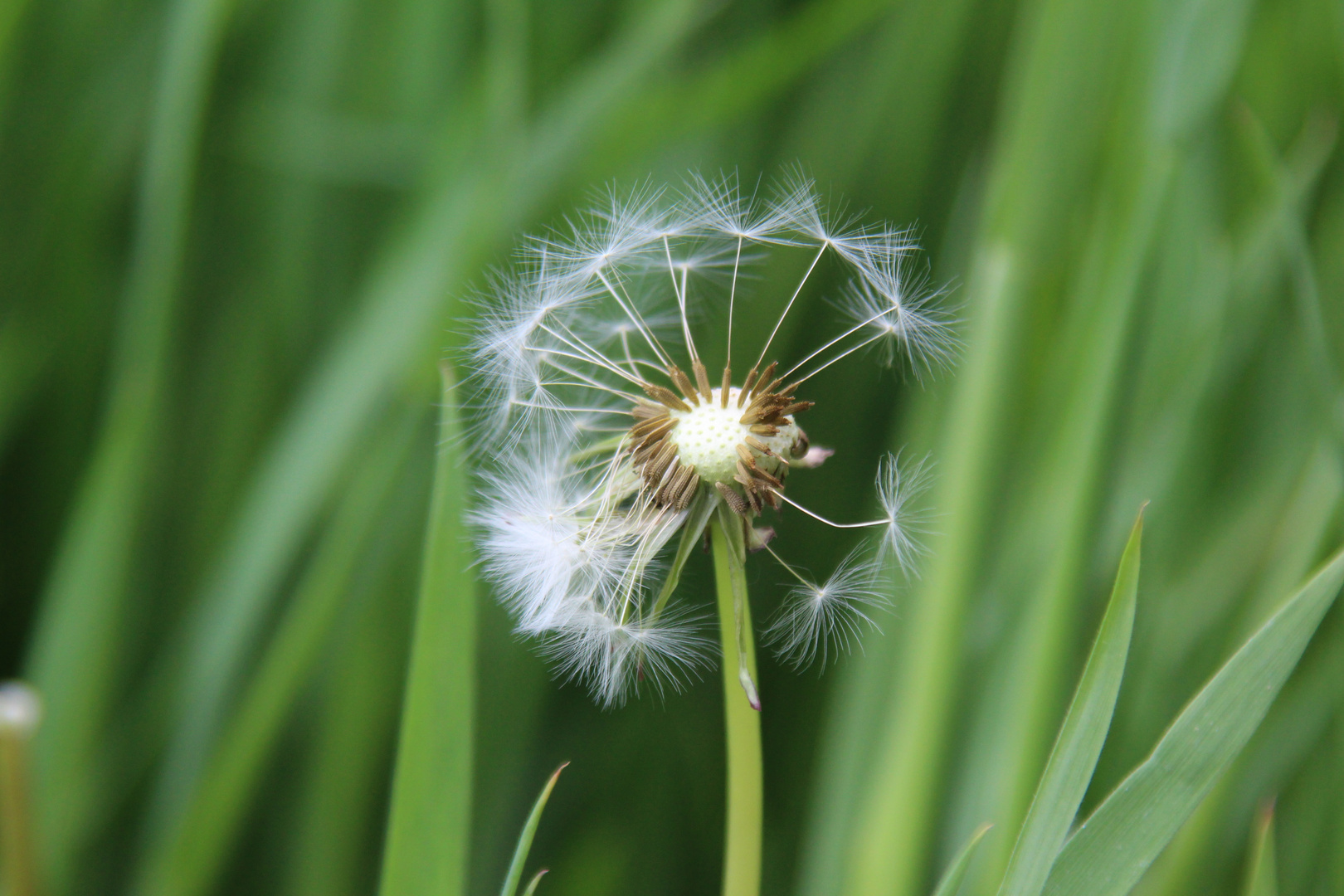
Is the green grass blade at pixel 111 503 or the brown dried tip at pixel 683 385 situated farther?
the green grass blade at pixel 111 503

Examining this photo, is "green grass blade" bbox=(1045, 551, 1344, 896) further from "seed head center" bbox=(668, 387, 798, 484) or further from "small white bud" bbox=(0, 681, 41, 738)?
"small white bud" bbox=(0, 681, 41, 738)

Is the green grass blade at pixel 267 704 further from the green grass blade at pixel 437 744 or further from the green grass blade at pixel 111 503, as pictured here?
the green grass blade at pixel 437 744

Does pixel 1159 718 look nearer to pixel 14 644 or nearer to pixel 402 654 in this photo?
pixel 402 654

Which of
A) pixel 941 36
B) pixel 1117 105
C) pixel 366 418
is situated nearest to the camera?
pixel 1117 105

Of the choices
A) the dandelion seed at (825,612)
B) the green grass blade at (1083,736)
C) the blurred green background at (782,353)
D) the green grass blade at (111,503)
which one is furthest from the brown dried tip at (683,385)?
the green grass blade at (111,503)

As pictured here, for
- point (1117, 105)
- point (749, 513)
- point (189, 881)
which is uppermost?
point (1117, 105)

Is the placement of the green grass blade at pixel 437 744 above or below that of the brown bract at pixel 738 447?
below

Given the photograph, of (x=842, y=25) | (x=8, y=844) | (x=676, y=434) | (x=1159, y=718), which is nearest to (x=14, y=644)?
(x=8, y=844)

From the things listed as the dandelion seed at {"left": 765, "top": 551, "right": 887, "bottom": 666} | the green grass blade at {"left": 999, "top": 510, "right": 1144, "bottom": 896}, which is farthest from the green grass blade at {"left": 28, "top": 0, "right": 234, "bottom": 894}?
the green grass blade at {"left": 999, "top": 510, "right": 1144, "bottom": 896}
